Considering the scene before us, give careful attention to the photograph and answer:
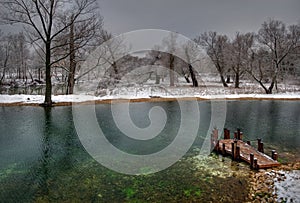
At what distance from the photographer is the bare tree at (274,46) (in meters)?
26.4

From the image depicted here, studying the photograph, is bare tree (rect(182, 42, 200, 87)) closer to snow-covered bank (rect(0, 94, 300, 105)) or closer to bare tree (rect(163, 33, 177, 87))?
bare tree (rect(163, 33, 177, 87))

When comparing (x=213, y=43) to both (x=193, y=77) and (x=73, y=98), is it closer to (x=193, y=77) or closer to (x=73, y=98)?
(x=193, y=77)

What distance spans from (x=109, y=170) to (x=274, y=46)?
86.7 ft

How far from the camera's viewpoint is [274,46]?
88.5ft

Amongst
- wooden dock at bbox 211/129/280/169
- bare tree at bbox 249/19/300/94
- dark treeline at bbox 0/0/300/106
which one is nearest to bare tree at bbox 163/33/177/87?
dark treeline at bbox 0/0/300/106

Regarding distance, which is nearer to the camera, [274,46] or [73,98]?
[73,98]

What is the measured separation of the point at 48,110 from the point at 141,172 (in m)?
11.8

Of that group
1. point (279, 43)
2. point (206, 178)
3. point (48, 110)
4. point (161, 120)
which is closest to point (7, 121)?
point (48, 110)

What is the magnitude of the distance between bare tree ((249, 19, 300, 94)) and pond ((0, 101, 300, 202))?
52.9ft

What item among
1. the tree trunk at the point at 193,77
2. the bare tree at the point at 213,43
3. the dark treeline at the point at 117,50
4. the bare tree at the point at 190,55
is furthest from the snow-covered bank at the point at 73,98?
the bare tree at the point at 213,43

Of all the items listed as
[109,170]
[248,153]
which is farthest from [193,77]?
[109,170]

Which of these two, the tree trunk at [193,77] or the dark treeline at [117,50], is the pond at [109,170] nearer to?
the dark treeline at [117,50]

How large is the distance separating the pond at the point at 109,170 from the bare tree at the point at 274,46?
52.9 feet

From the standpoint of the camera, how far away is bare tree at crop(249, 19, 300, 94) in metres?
26.4
